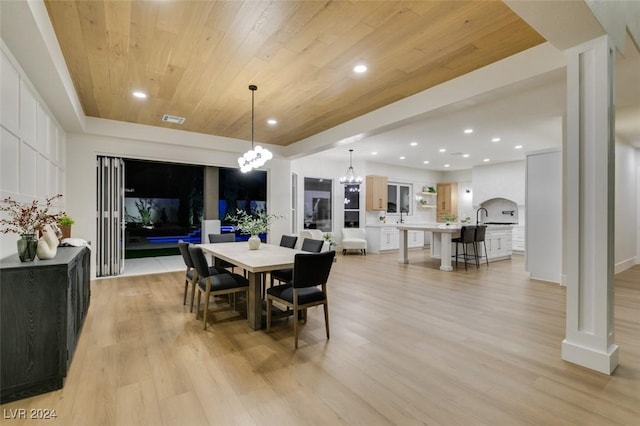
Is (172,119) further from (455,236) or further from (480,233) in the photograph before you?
(480,233)

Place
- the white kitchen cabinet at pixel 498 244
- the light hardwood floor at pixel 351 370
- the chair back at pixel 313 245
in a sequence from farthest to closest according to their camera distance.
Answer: the white kitchen cabinet at pixel 498 244 < the chair back at pixel 313 245 < the light hardwood floor at pixel 351 370

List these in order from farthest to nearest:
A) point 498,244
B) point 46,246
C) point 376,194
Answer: point 376,194 < point 498,244 < point 46,246

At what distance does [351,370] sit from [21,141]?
142 inches

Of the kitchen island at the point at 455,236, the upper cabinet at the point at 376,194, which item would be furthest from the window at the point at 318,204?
the kitchen island at the point at 455,236

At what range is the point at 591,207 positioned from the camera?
7.93ft

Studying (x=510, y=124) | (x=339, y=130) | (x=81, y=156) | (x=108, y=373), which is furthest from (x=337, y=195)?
(x=108, y=373)

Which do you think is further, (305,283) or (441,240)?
(441,240)

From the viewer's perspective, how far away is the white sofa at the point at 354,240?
28.8 feet

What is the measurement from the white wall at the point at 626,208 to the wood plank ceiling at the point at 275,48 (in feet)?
16.9

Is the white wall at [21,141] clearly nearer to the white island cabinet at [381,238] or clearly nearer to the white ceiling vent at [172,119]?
the white ceiling vent at [172,119]

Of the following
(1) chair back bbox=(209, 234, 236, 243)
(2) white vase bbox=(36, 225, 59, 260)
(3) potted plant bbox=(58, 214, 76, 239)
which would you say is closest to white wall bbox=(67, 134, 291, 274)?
(3) potted plant bbox=(58, 214, 76, 239)

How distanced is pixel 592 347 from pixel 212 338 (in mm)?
3255

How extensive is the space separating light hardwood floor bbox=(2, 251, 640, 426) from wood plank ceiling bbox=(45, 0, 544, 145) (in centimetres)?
283

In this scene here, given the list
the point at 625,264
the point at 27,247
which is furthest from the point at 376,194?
the point at 27,247
